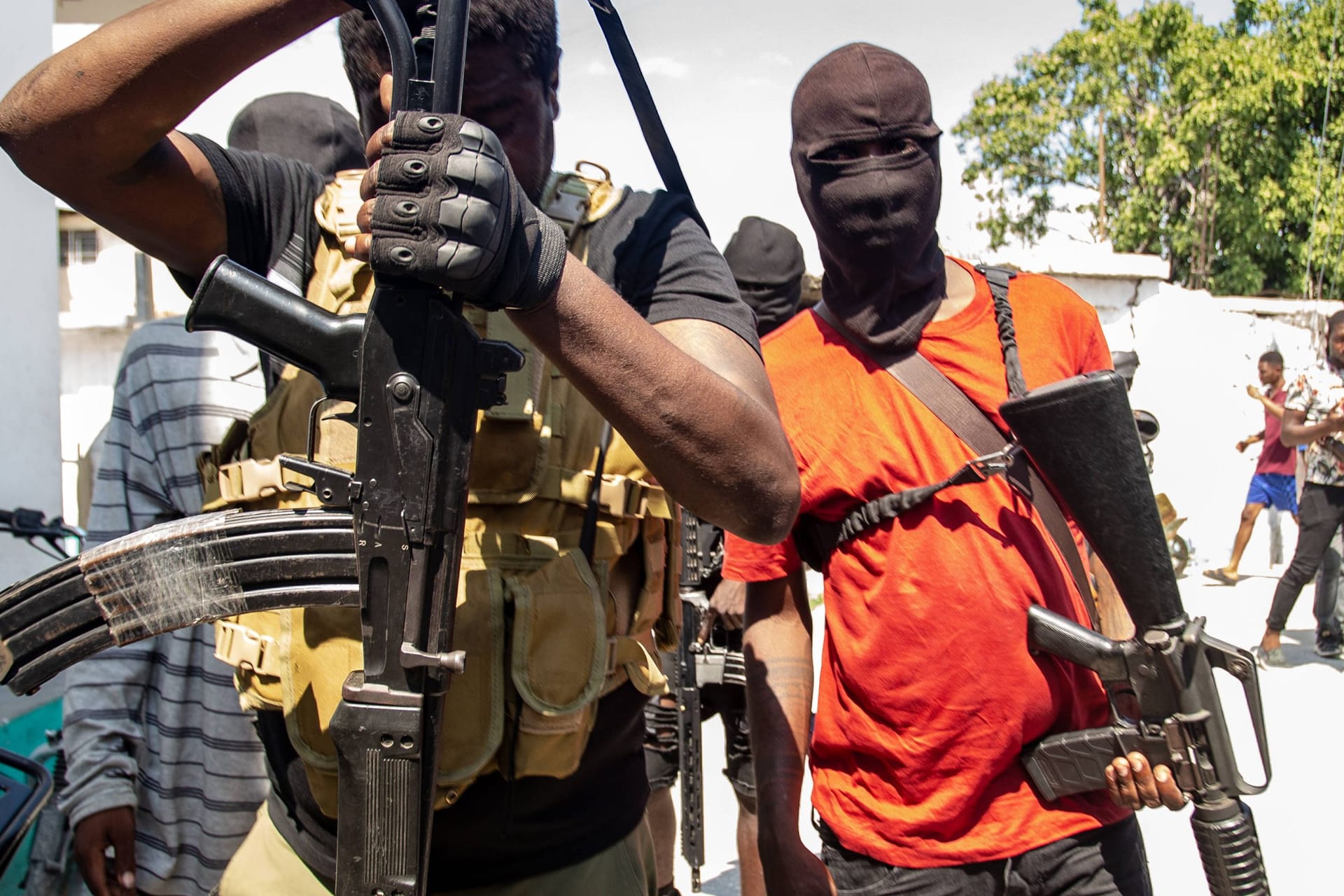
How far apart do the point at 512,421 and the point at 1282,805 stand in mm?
4669

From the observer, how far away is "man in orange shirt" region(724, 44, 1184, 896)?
2008 mm

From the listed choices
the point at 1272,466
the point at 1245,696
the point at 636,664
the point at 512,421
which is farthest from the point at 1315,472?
the point at 512,421

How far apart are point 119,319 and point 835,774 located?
17.4 m

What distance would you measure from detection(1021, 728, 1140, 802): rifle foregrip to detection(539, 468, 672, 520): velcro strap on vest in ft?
2.84

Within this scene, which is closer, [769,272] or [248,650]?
[248,650]

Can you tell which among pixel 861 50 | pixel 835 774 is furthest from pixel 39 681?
pixel 861 50

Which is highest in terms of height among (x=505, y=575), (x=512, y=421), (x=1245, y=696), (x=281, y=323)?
(x=281, y=323)

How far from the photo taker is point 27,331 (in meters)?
4.48

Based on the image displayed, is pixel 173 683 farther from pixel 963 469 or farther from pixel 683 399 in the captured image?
pixel 963 469

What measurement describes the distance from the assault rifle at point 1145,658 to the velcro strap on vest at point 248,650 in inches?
49.2

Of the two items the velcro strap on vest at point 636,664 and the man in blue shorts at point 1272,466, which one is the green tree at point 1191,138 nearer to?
the man in blue shorts at point 1272,466

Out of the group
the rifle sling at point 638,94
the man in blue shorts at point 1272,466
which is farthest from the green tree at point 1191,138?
the rifle sling at point 638,94

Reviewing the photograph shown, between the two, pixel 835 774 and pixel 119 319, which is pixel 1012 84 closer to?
pixel 119 319

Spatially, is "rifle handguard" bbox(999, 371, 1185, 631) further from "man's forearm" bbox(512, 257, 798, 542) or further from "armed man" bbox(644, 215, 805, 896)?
"armed man" bbox(644, 215, 805, 896)
